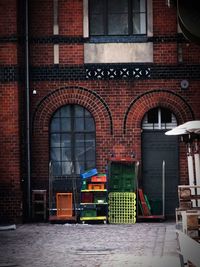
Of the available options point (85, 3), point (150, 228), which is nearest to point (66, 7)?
point (85, 3)

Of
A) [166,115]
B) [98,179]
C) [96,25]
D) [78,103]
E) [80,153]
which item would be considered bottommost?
[98,179]

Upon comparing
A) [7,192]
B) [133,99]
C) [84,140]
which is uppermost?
[133,99]

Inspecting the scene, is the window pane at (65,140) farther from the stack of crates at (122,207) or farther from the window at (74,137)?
the stack of crates at (122,207)

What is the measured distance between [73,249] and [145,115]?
7.33 m

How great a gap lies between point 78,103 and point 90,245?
660 cm

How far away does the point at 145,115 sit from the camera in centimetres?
1941

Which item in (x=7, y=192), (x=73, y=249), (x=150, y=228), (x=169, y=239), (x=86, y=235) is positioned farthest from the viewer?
(x=7, y=192)

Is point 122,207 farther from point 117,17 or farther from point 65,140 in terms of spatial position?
point 117,17

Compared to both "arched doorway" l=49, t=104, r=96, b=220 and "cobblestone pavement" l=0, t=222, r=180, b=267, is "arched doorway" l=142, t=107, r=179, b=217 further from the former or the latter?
"arched doorway" l=49, t=104, r=96, b=220

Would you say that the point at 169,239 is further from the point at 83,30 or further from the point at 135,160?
the point at 83,30

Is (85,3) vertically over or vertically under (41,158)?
over

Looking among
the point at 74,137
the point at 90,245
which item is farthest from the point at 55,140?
the point at 90,245

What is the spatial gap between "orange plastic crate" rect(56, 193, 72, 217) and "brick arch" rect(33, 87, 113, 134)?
2.11 m

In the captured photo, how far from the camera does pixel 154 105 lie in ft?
63.0
